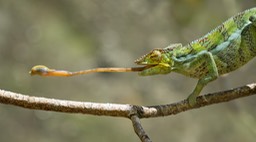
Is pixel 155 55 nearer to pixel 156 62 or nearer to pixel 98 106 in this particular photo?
pixel 156 62

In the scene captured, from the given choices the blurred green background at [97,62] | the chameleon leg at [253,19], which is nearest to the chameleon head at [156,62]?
the chameleon leg at [253,19]

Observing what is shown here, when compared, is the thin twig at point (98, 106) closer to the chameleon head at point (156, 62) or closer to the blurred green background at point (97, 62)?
the chameleon head at point (156, 62)

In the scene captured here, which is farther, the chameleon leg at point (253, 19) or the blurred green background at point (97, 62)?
the blurred green background at point (97, 62)

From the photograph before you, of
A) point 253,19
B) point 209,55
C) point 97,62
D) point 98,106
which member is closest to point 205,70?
point 209,55

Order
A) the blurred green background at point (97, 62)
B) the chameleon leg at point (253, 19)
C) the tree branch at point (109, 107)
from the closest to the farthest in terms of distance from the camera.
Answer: the tree branch at point (109, 107)
the chameleon leg at point (253, 19)
the blurred green background at point (97, 62)

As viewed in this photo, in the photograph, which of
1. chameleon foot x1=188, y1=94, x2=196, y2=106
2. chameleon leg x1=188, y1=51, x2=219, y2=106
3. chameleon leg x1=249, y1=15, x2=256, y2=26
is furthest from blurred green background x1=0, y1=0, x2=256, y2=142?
chameleon foot x1=188, y1=94, x2=196, y2=106

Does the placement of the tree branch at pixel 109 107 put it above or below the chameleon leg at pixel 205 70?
below

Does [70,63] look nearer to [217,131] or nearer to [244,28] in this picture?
[217,131]
